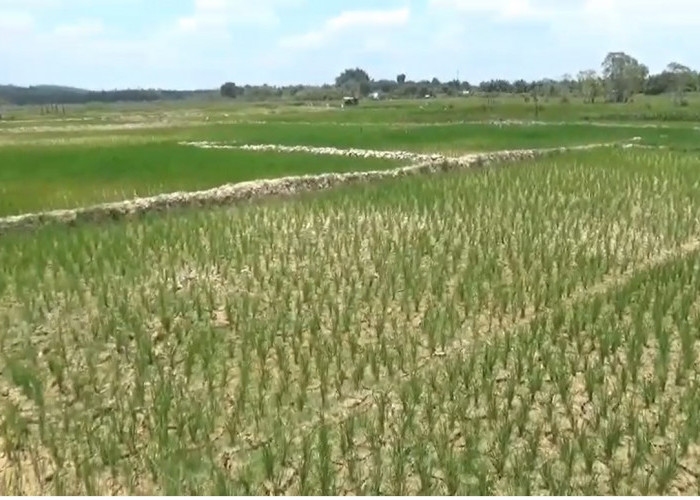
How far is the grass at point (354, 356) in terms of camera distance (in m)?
3.29

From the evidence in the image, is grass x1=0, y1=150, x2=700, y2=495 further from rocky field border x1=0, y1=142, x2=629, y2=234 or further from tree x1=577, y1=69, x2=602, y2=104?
tree x1=577, y1=69, x2=602, y2=104

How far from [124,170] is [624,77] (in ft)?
146

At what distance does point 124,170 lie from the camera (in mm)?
13477

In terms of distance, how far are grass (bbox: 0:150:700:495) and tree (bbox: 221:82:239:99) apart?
281ft

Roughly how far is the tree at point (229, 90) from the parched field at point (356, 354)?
8539 cm

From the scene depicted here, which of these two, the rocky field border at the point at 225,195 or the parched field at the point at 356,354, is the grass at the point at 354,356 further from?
the rocky field border at the point at 225,195

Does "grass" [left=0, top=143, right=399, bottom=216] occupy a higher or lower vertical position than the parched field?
higher

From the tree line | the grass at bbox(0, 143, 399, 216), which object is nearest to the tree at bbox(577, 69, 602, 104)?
the tree line

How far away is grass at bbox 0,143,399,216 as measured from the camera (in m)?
10.8

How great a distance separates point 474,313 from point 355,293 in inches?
40.4

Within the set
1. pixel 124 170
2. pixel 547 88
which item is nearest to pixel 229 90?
pixel 547 88

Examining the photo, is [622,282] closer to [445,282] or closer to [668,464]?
[445,282]

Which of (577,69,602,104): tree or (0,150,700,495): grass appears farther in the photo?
(577,69,602,104): tree

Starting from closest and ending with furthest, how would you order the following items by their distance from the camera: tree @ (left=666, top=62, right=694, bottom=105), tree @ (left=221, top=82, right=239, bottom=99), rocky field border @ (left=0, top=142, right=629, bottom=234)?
rocky field border @ (left=0, top=142, right=629, bottom=234) → tree @ (left=666, top=62, right=694, bottom=105) → tree @ (left=221, top=82, right=239, bottom=99)
